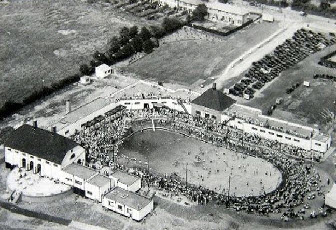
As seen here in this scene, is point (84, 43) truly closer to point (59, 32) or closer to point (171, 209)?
point (59, 32)

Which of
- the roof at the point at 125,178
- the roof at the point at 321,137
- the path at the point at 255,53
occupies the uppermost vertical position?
the roof at the point at 125,178

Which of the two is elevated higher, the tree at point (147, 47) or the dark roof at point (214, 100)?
the dark roof at point (214, 100)

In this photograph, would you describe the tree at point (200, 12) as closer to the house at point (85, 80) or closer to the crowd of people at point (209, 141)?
the house at point (85, 80)

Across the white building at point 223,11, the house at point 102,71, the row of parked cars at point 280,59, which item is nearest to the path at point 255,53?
the row of parked cars at point 280,59

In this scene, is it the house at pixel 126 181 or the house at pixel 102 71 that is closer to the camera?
the house at pixel 126 181

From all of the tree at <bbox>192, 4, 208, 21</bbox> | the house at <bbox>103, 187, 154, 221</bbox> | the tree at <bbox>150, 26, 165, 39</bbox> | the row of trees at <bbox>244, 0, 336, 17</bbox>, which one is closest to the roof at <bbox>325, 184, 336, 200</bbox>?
the house at <bbox>103, 187, 154, 221</bbox>

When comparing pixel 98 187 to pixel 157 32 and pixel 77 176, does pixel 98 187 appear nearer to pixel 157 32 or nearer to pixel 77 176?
pixel 77 176

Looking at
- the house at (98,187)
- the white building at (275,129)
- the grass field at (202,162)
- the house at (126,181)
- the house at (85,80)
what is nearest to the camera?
the house at (98,187)
